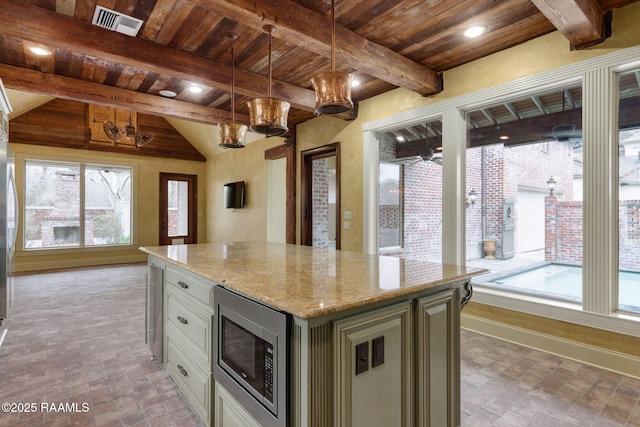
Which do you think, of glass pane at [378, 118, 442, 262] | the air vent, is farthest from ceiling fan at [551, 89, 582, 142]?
the air vent

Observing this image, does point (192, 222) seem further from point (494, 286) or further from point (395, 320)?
point (395, 320)

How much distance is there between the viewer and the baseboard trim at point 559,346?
243 cm

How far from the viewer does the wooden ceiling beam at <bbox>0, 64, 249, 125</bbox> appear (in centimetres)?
352

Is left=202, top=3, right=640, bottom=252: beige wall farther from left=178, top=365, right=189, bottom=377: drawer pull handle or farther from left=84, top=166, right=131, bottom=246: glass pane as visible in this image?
left=178, top=365, right=189, bottom=377: drawer pull handle

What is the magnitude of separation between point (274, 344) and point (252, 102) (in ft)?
5.34

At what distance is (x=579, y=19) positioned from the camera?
2.25m

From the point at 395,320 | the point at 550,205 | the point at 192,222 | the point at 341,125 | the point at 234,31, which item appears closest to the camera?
the point at 395,320

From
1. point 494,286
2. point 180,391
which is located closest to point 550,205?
point 494,286

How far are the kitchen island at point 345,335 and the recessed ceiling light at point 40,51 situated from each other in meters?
2.63

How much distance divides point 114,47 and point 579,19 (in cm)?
352

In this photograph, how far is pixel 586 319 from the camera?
260 centimetres

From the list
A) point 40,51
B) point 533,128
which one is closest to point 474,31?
point 533,128

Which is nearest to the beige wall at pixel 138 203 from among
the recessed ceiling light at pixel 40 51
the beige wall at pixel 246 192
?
the beige wall at pixel 246 192

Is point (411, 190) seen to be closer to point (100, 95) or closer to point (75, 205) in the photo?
point (100, 95)
